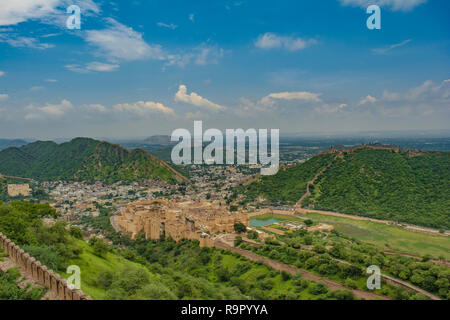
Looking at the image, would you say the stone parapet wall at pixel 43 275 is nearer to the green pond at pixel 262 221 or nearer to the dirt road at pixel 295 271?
the dirt road at pixel 295 271

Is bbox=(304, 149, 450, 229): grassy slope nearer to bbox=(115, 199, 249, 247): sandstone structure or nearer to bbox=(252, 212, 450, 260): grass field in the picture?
bbox=(252, 212, 450, 260): grass field

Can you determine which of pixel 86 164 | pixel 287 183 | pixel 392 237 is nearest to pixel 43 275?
pixel 392 237

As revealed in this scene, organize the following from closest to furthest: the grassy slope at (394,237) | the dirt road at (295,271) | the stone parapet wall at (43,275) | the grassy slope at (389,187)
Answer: the stone parapet wall at (43,275)
the dirt road at (295,271)
the grassy slope at (394,237)
the grassy slope at (389,187)

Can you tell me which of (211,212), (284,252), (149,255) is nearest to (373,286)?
(284,252)

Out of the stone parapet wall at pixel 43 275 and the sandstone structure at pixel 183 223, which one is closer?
the stone parapet wall at pixel 43 275

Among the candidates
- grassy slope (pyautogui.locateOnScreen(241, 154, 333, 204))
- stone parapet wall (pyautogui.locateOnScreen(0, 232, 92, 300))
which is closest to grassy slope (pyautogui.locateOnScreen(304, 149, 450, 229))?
grassy slope (pyautogui.locateOnScreen(241, 154, 333, 204))

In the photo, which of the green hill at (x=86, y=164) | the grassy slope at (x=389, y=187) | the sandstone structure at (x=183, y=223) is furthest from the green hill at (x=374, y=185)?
the green hill at (x=86, y=164)
